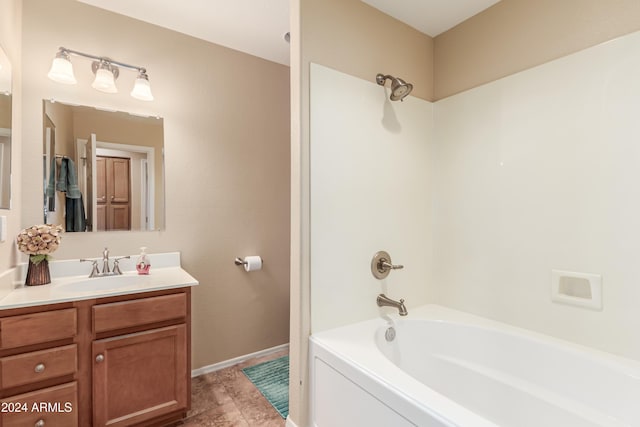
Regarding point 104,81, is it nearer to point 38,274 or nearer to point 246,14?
point 246,14

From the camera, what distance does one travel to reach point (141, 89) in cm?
202

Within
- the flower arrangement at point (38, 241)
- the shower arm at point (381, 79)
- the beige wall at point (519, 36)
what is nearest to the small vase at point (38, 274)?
the flower arrangement at point (38, 241)

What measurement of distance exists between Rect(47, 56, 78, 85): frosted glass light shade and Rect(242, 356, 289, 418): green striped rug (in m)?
2.34

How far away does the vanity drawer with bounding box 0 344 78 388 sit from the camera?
1.31m

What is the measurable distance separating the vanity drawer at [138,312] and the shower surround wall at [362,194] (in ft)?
2.62

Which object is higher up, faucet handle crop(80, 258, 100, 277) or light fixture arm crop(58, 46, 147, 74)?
light fixture arm crop(58, 46, 147, 74)

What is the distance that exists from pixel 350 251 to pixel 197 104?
167 centimetres

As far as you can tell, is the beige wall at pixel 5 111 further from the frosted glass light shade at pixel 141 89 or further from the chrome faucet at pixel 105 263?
the chrome faucet at pixel 105 263

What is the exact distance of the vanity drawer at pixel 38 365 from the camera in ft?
4.30

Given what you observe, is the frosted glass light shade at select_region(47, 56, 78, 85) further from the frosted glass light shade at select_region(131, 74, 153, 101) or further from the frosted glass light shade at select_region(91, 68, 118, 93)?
the frosted glass light shade at select_region(131, 74, 153, 101)

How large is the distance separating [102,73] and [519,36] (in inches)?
98.6

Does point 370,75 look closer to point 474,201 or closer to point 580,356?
point 474,201

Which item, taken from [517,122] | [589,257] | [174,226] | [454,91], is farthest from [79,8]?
[589,257]

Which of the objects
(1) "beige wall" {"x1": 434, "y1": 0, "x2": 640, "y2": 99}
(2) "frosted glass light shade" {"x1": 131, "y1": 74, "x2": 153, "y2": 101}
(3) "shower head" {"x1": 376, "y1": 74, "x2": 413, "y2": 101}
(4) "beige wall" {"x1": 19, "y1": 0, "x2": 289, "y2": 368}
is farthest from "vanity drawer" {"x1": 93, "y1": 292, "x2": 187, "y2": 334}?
(1) "beige wall" {"x1": 434, "y1": 0, "x2": 640, "y2": 99}
